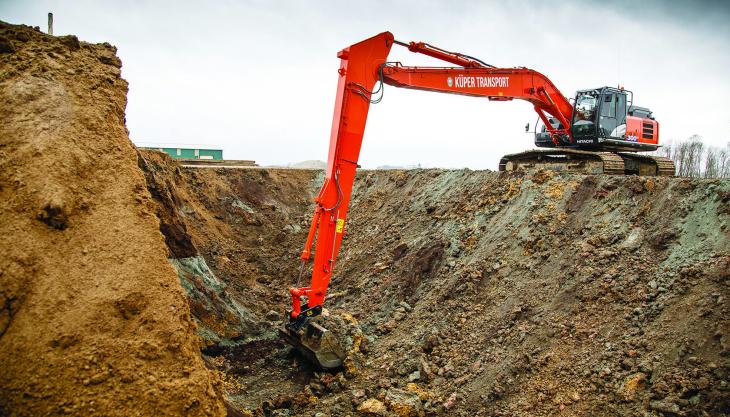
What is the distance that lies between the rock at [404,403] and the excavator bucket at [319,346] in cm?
101

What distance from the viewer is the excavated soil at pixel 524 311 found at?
5211 mm

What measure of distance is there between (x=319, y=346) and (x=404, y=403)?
151 cm

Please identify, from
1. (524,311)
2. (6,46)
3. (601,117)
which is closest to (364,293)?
(524,311)

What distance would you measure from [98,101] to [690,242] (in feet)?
23.1

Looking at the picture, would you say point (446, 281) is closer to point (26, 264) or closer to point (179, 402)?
point (179, 402)

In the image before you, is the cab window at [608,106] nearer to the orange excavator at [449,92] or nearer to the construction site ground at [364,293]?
the orange excavator at [449,92]

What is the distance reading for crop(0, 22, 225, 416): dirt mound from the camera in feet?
9.80

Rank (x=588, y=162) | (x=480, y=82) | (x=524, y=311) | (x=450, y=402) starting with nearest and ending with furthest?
(x=450, y=402) < (x=524, y=311) < (x=480, y=82) < (x=588, y=162)

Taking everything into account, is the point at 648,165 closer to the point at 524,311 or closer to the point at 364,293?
the point at 524,311

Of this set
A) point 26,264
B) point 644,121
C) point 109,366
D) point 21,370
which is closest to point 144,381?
point 109,366

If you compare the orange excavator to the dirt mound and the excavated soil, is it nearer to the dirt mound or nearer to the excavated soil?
the excavated soil

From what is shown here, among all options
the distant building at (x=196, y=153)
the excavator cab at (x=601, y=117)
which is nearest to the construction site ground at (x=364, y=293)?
the excavator cab at (x=601, y=117)

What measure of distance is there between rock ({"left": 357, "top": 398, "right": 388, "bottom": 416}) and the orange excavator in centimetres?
92

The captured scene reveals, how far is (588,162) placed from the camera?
32.4ft
